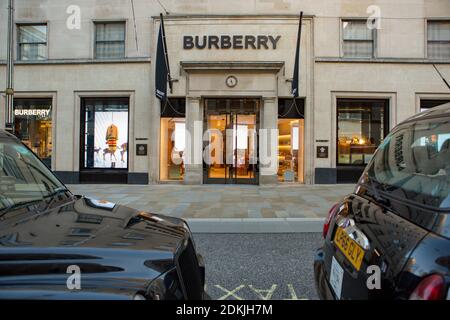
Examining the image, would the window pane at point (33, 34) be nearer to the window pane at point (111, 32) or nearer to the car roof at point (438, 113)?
the window pane at point (111, 32)

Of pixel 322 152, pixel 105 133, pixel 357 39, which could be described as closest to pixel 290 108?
pixel 322 152

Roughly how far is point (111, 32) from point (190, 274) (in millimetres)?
15005

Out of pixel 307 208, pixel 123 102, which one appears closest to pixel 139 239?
pixel 307 208

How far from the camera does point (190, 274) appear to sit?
1.83 m

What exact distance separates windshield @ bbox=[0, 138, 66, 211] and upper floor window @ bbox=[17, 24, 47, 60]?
14343 millimetres

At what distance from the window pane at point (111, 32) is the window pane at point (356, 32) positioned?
9993mm

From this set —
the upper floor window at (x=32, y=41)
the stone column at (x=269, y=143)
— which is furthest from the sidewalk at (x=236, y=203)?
the upper floor window at (x=32, y=41)

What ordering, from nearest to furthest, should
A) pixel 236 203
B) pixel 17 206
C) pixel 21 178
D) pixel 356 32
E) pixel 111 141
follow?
pixel 17 206 → pixel 21 178 → pixel 236 203 → pixel 356 32 → pixel 111 141

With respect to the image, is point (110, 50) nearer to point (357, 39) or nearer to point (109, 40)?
point (109, 40)

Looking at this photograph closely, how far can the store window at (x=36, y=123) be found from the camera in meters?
14.7

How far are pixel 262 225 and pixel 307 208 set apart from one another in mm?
2222

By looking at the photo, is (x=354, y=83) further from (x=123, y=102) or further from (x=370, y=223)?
(x=370, y=223)

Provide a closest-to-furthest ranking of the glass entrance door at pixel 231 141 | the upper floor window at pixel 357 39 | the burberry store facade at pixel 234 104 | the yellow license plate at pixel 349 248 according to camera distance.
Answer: the yellow license plate at pixel 349 248
the burberry store facade at pixel 234 104
the upper floor window at pixel 357 39
the glass entrance door at pixel 231 141
